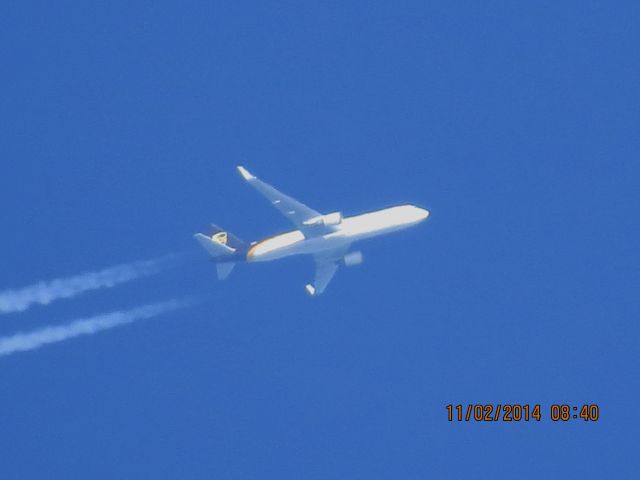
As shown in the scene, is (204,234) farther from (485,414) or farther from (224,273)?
(485,414)

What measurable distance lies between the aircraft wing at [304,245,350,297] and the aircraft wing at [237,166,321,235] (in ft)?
21.6

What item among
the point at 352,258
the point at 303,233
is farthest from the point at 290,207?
the point at 352,258

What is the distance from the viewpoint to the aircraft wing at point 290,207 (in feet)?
423

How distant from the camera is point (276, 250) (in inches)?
5143

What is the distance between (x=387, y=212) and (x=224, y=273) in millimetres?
12284

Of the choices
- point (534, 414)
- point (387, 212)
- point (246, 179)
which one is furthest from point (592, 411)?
point (246, 179)

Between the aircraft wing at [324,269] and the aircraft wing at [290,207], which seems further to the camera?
the aircraft wing at [324,269]

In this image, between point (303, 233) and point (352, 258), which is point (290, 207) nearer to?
point (303, 233)

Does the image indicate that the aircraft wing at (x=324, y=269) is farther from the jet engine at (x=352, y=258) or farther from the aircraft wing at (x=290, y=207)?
the aircraft wing at (x=290, y=207)

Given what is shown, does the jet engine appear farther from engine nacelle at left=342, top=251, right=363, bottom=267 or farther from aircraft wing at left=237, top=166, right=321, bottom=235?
aircraft wing at left=237, top=166, right=321, bottom=235

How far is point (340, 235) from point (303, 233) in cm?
260

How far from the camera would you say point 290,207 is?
130000 mm

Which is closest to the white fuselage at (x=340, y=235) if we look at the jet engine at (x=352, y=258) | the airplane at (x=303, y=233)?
the airplane at (x=303, y=233)

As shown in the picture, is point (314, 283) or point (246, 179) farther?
point (314, 283)
